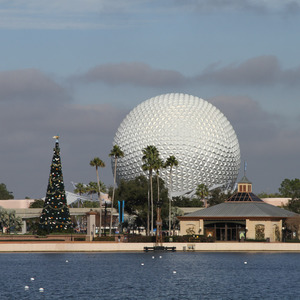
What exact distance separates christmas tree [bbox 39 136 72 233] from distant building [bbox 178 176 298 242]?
17285 millimetres

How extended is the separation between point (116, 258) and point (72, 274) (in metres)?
15.9

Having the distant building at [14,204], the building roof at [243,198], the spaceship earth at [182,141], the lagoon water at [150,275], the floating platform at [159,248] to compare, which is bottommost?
the lagoon water at [150,275]

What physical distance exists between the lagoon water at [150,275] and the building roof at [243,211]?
19910mm

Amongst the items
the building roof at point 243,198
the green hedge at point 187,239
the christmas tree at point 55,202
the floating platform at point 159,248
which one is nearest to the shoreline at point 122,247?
the floating platform at point 159,248

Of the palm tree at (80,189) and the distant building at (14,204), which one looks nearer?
the distant building at (14,204)

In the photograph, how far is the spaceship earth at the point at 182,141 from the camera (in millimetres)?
135875

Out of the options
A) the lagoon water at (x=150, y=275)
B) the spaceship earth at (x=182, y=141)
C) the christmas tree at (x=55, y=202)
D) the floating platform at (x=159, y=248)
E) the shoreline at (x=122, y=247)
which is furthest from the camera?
the spaceship earth at (x=182, y=141)

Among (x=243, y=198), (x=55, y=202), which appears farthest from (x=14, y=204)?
(x=55, y=202)

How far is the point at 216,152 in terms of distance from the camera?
5433 inches

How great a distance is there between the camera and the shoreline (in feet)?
286

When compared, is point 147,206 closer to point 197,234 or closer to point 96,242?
point 197,234

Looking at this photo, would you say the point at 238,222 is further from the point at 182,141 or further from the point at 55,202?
the point at 182,141

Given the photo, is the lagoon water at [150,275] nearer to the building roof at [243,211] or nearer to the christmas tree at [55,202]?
the christmas tree at [55,202]

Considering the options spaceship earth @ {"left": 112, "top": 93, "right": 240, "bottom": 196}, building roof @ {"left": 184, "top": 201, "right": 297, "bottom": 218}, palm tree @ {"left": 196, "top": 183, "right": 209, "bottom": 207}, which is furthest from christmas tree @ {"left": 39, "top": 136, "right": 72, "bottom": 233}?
palm tree @ {"left": 196, "top": 183, "right": 209, "bottom": 207}
